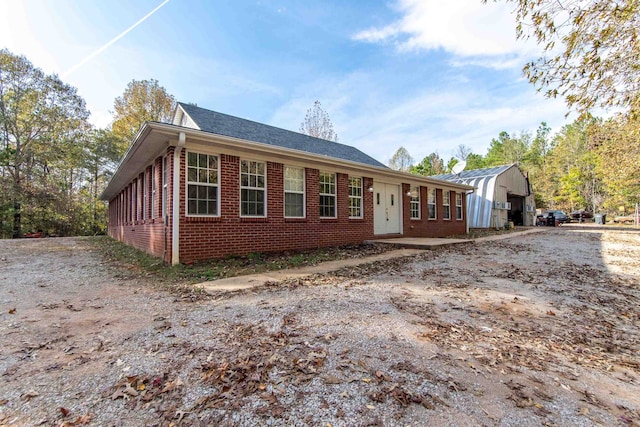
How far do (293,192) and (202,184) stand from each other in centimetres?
265

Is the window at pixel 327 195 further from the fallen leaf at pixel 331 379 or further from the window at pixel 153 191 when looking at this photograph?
the fallen leaf at pixel 331 379

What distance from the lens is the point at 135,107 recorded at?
24.1 meters

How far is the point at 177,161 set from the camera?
21.1 ft

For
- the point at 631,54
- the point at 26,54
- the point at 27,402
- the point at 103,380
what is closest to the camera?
the point at 27,402

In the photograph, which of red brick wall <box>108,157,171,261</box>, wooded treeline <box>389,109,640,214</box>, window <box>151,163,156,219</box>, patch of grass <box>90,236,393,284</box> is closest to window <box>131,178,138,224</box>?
red brick wall <box>108,157,171,261</box>

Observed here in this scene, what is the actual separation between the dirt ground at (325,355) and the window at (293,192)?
12.7 ft

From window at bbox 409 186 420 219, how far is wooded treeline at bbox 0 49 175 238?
884 inches

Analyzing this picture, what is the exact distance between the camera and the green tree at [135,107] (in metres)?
23.9

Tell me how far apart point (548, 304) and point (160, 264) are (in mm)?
7333

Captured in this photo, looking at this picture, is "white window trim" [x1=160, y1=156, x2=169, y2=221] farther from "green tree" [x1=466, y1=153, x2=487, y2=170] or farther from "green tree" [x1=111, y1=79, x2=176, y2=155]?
"green tree" [x1=466, y1=153, x2=487, y2=170]

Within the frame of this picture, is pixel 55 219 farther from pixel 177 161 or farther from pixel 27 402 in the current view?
pixel 27 402

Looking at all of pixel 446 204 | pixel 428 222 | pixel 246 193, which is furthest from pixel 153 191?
pixel 446 204

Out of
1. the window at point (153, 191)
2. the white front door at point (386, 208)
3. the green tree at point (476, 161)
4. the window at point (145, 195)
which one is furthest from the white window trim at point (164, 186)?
the green tree at point (476, 161)

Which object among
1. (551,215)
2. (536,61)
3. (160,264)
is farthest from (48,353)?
(551,215)
